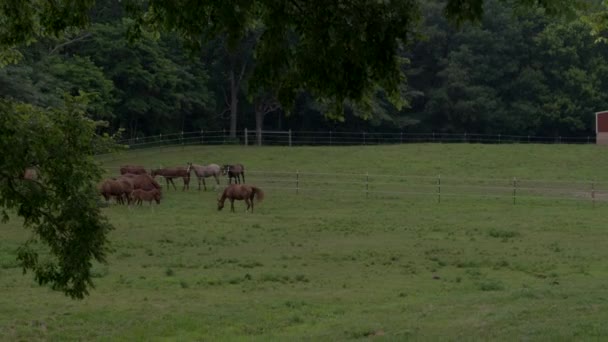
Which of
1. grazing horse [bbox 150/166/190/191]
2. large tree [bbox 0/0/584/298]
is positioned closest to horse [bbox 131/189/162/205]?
grazing horse [bbox 150/166/190/191]

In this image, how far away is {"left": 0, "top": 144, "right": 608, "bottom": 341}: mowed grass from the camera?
39.5 feet

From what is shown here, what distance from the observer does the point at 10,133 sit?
8984 mm

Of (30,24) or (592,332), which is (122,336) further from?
(592,332)

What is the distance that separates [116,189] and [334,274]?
44.9 feet

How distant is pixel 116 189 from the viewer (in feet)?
96.0

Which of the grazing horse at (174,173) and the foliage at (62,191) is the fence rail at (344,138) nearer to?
the grazing horse at (174,173)

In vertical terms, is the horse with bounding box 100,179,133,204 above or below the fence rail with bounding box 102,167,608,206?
above

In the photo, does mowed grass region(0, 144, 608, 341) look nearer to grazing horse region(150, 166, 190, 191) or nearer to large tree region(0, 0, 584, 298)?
grazing horse region(150, 166, 190, 191)

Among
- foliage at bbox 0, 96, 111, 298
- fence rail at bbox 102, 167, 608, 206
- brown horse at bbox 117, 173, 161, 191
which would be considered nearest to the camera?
foliage at bbox 0, 96, 111, 298

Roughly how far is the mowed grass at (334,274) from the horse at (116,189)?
900 millimetres

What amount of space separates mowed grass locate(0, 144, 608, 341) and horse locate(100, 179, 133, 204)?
2.95 feet

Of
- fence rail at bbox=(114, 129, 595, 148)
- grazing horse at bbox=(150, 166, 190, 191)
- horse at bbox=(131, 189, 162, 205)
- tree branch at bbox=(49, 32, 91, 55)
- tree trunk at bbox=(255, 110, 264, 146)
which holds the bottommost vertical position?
horse at bbox=(131, 189, 162, 205)

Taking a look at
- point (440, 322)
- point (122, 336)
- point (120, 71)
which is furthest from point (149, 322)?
point (120, 71)

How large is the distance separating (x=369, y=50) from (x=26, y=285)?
418 inches
